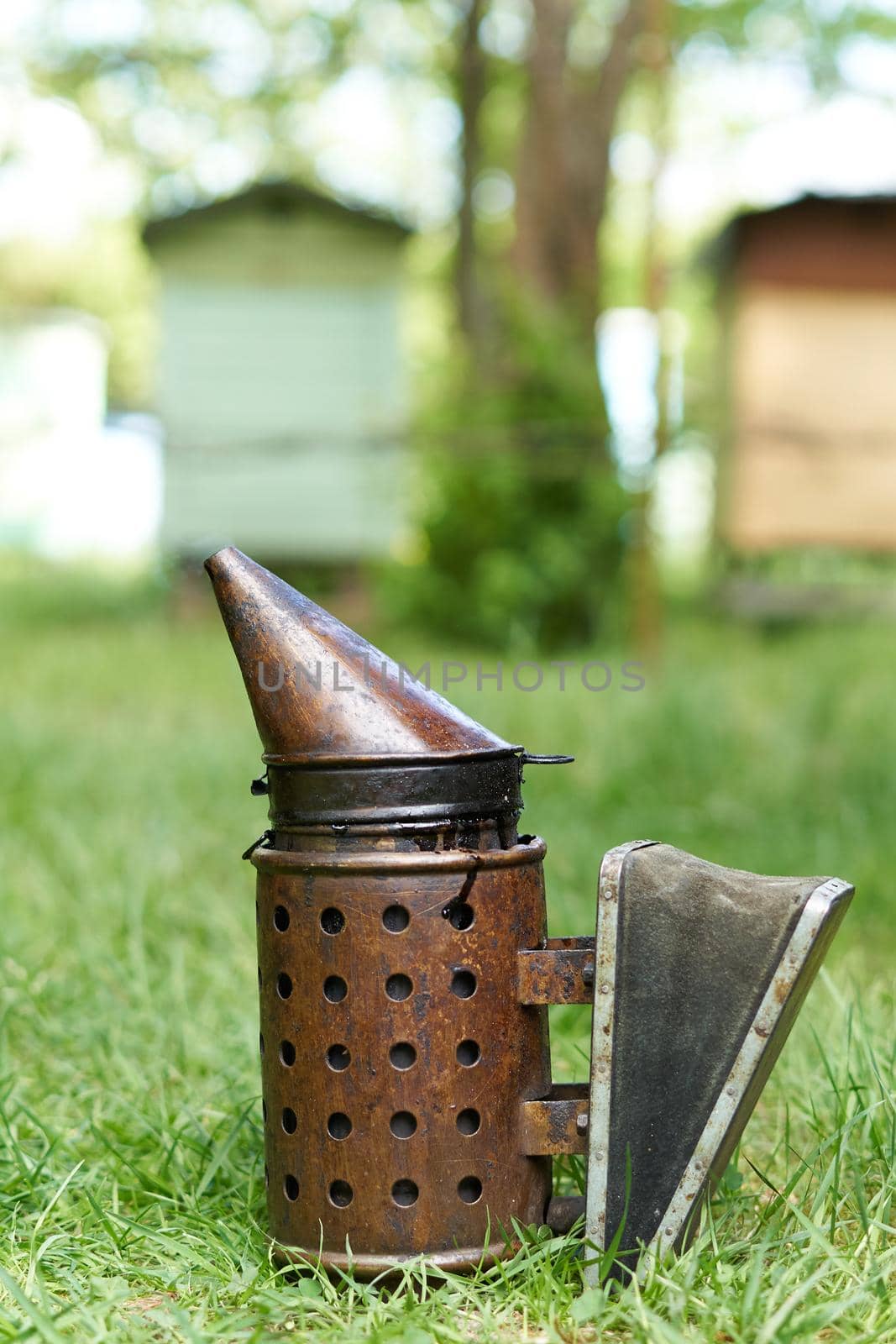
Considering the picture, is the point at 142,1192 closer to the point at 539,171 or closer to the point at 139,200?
the point at 539,171

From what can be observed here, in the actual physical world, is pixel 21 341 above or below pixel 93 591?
above

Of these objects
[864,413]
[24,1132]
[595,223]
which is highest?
[595,223]

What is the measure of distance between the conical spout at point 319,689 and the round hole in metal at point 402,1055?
1.26 feet

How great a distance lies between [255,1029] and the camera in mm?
2980

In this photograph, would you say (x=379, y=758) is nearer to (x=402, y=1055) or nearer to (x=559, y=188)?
(x=402, y=1055)

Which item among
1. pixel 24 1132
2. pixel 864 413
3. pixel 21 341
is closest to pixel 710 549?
pixel 864 413

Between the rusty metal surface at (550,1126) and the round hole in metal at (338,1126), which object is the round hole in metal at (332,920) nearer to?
the round hole in metal at (338,1126)

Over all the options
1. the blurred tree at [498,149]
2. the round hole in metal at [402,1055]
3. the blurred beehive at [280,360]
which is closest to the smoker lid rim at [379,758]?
the round hole in metal at [402,1055]

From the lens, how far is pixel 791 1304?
5.73 ft

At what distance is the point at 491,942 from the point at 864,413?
10.7 m

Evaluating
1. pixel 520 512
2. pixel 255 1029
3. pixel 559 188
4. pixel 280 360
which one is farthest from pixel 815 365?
pixel 255 1029

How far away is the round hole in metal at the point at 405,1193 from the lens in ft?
6.41

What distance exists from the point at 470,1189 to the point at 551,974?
309 mm

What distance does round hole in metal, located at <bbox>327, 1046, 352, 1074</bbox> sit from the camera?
197 centimetres
